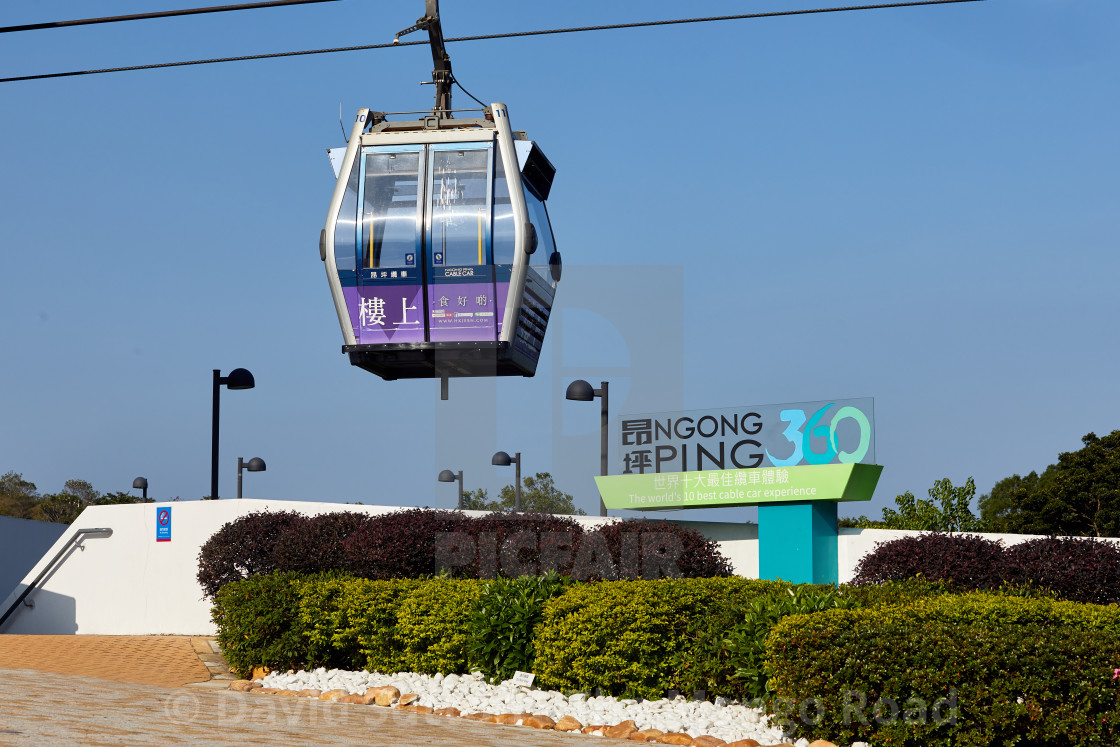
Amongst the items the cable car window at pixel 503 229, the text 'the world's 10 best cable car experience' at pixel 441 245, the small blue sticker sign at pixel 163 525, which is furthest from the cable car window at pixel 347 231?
the small blue sticker sign at pixel 163 525

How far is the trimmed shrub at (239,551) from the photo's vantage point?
2217 centimetres

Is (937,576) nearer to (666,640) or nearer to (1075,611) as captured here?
(1075,611)

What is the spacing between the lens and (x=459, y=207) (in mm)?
15445

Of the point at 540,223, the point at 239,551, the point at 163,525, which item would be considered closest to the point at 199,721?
the point at 540,223

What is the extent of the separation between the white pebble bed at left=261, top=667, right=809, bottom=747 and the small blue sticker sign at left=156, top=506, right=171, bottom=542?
1089 centimetres

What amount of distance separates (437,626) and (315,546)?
6541 millimetres

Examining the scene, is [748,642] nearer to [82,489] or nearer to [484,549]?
[484,549]

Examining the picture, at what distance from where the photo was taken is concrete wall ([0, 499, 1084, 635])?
24.5m

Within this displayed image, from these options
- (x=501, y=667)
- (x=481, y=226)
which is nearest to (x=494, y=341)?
(x=481, y=226)

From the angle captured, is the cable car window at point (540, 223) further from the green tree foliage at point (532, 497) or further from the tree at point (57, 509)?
the tree at point (57, 509)

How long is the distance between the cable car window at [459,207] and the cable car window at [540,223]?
0.70 m

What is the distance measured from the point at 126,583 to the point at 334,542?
7738mm

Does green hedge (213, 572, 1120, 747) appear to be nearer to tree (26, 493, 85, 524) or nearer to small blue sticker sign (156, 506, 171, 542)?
small blue sticker sign (156, 506, 171, 542)

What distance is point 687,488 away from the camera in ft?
78.4
